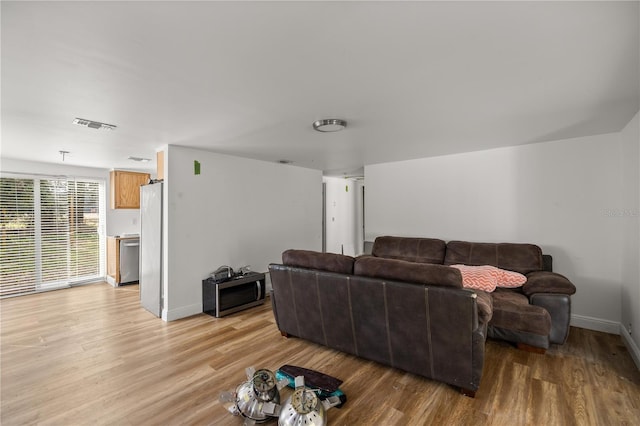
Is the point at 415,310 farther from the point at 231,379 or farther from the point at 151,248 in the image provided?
the point at 151,248

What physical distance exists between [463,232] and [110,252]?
6324mm

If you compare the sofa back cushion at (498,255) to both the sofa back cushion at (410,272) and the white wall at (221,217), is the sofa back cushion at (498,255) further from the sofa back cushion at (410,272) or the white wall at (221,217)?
the white wall at (221,217)

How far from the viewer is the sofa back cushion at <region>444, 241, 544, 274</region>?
338 centimetres

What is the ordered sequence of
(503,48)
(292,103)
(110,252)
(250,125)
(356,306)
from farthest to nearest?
(110,252)
(250,125)
(356,306)
(292,103)
(503,48)

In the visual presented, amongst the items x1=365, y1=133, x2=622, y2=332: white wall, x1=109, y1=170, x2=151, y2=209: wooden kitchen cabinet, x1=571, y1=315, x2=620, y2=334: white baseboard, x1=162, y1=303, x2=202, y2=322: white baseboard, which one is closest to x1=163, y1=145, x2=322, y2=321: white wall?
x1=162, y1=303, x2=202, y2=322: white baseboard

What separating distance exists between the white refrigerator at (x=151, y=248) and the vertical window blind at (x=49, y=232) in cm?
225

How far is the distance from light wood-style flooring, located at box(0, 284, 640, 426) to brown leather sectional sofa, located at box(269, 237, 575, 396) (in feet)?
0.58

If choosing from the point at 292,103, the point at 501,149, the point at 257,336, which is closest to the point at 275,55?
the point at 292,103

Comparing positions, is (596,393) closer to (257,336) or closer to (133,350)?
(257,336)

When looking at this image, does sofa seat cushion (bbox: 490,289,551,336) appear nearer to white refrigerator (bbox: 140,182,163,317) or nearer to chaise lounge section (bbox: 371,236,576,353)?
chaise lounge section (bbox: 371,236,576,353)

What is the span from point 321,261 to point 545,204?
3014 millimetres

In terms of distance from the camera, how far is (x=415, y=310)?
6.93 ft

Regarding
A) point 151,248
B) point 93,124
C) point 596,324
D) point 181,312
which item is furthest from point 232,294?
point 596,324

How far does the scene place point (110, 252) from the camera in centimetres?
548
